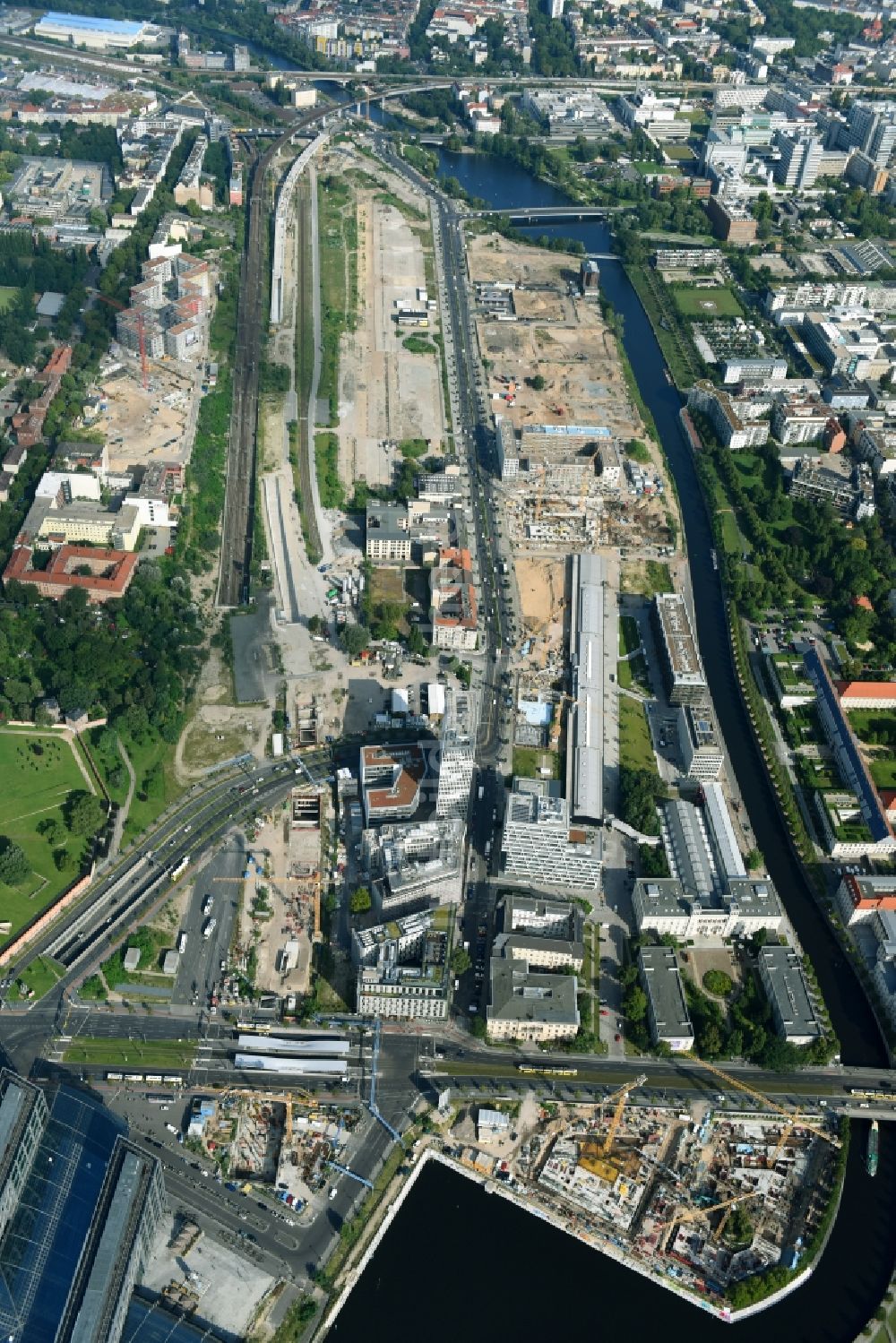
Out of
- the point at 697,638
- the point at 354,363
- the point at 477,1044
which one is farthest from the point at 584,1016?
the point at 354,363

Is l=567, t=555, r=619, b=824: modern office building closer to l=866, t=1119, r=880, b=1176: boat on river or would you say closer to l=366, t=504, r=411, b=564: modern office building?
l=366, t=504, r=411, b=564: modern office building

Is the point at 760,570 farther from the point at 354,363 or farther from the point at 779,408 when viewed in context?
the point at 354,363

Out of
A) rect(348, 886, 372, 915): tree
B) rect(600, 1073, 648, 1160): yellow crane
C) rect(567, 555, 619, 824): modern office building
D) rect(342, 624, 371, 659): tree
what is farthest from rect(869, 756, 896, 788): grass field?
rect(342, 624, 371, 659): tree

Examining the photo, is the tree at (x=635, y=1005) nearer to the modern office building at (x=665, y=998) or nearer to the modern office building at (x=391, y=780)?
the modern office building at (x=665, y=998)

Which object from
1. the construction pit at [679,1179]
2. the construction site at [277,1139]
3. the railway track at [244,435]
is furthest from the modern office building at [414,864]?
the railway track at [244,435]

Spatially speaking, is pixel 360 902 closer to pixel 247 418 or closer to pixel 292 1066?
pixel 292 1066

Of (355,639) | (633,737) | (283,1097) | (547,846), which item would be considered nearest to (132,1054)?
(283,1097)
